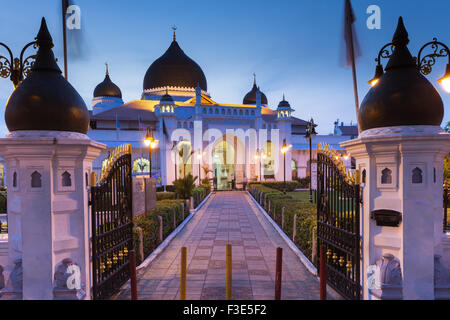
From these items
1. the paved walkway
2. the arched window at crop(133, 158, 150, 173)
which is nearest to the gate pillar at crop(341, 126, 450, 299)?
the paved walkway

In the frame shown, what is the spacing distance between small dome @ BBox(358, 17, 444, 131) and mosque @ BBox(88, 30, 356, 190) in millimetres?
27740

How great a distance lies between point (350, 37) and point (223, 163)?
2691 centimetres

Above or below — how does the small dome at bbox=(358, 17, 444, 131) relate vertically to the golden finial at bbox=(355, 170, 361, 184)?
above

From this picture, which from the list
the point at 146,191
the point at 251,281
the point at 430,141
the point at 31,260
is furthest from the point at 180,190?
the point at 430,141

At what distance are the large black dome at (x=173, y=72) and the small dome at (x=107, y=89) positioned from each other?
4.68 metres

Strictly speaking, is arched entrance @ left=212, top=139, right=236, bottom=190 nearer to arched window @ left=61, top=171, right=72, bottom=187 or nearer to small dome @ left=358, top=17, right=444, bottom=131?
small dome @ left=358, top=17, right=444, bottom=131

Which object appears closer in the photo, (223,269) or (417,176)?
(417,176)

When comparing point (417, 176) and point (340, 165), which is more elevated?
point (340, 165)

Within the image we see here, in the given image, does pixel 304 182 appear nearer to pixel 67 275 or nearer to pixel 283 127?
pixel 283 127

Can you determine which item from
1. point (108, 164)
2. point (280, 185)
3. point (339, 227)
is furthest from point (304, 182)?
point (108, 164)

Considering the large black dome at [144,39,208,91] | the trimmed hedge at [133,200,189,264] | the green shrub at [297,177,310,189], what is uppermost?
the large black dome at [144,39,208,91]

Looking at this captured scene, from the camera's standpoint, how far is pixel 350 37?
11453mm

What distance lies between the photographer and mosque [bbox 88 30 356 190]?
109 ft
